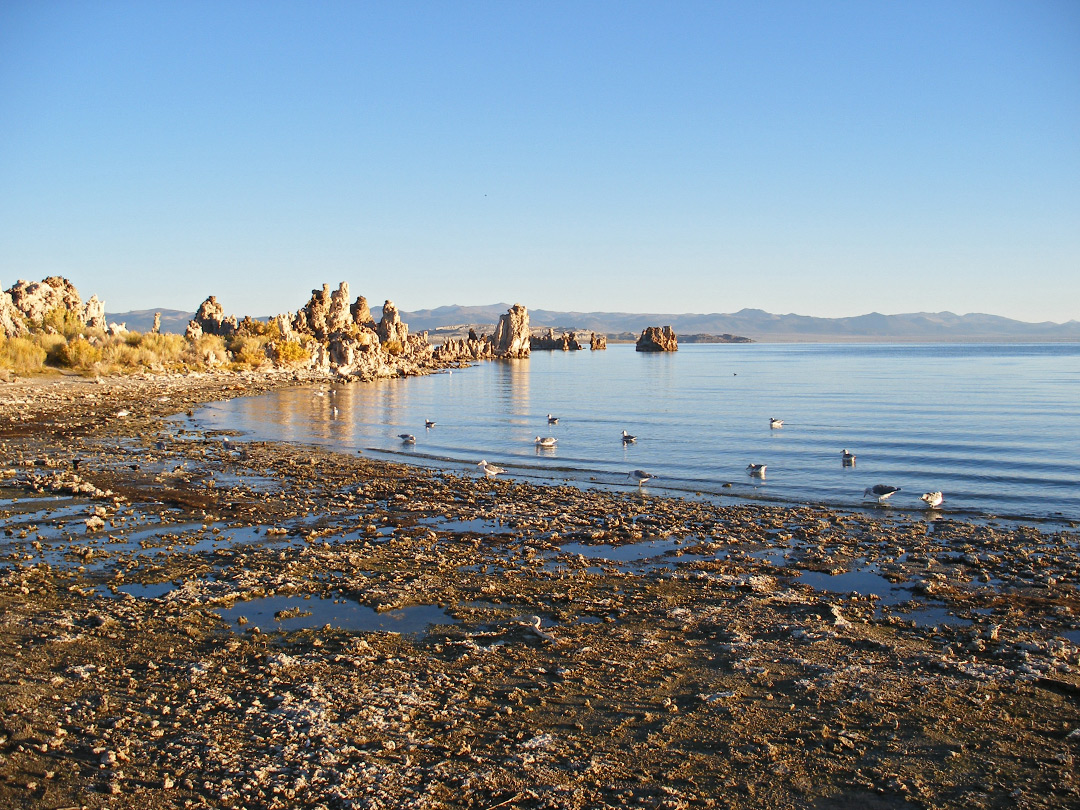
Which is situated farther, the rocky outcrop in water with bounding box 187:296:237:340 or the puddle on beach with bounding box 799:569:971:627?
the rocky outcrop in water with bounding box 187:296:237:340

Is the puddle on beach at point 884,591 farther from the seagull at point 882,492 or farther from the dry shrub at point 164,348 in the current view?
the dry shrub at point 164,348

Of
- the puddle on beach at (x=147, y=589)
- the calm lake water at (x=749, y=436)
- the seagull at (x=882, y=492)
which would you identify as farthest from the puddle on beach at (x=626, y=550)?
the seagull at (x=882, y=492)

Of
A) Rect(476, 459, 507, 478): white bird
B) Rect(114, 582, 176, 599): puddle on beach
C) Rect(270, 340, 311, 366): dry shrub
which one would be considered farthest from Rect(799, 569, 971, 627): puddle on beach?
Rect(270, 340, 311, 366): dry shrub

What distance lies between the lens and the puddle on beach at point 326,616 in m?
8.15

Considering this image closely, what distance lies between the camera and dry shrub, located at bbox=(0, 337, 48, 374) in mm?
40625

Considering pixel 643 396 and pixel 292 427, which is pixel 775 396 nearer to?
pixel 643 396

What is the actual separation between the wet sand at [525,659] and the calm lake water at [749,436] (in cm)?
461

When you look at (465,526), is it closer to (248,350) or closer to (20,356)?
(20,356)

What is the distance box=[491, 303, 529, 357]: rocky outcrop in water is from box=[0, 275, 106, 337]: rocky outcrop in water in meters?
95.0

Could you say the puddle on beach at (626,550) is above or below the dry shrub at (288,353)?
below

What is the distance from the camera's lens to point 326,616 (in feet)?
27.8

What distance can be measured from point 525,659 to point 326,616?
261 cm

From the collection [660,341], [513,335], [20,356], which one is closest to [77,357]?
[20,356]

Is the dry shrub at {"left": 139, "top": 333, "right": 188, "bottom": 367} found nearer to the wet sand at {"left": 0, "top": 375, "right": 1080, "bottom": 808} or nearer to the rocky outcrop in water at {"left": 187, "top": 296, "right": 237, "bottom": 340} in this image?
the rocky outcrop in water at {"left": 187, "top": 296, "right": 237, "bottom": 340}
